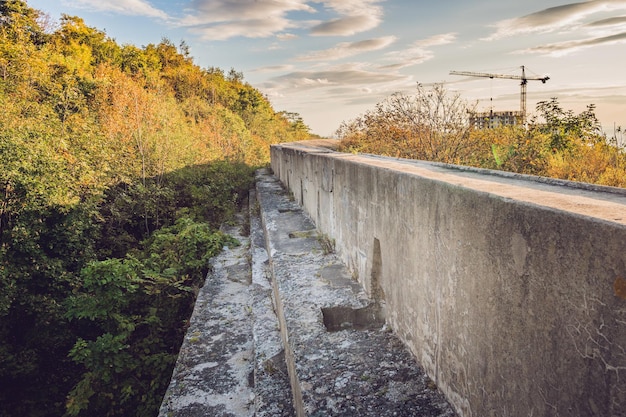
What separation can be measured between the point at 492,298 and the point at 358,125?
8106 millimetres

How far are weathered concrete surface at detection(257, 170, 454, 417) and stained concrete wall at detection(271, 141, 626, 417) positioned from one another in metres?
0.13

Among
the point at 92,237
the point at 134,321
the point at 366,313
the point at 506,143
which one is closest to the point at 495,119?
the point at 506,143

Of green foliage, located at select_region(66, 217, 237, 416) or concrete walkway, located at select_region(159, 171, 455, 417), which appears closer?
concrete walkway, located at select_region(159, 171, 455, 417)

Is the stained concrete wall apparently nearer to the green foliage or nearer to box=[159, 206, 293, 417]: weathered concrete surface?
box=[159, 206, 293, 417]: weathered concrete surface

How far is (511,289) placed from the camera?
1.57 meters

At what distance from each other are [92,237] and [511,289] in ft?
28.1

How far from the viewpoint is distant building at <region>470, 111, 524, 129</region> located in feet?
24.5

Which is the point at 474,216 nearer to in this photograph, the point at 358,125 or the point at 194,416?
the point at 194,416

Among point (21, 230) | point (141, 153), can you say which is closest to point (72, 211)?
point (21, 230)

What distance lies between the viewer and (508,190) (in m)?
1.91

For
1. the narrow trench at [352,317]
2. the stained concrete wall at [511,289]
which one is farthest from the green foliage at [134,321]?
the stained concrete wall at [511,289]

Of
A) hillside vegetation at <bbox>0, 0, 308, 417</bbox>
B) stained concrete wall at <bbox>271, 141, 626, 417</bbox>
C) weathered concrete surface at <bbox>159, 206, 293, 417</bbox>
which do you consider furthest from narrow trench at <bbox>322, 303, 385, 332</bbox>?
hillside vegetation at <bbox>0, 0, 308, 417</bbox>

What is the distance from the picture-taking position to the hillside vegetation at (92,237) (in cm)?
557

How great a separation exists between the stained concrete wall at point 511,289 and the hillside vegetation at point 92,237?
355 centimetres
